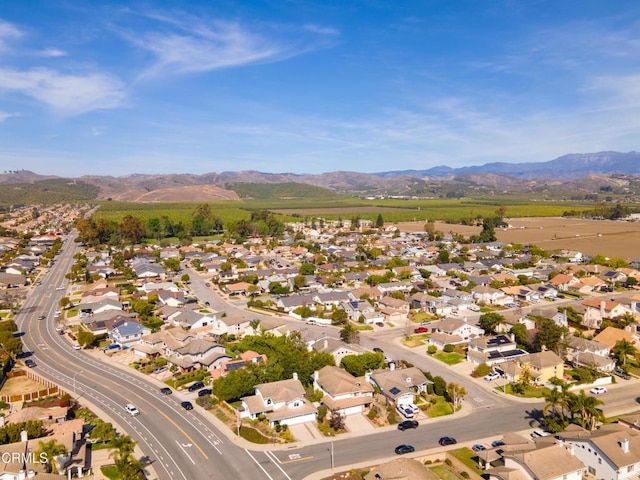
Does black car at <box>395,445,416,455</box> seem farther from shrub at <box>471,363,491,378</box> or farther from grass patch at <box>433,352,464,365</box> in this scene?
grass patch at <box>433,352,464,365</box>

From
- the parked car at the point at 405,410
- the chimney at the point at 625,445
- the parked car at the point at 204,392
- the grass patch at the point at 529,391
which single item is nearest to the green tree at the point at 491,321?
the grass patch at the point at 529,391

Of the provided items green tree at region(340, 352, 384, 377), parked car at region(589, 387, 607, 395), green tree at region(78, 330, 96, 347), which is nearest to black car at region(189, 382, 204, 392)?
green tree at region(340, 352, 384, 377)

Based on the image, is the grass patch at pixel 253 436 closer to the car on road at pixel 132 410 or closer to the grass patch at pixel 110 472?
the grass patch at pixel 110 472

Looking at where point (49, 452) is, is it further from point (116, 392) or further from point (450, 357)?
point (450, 357)

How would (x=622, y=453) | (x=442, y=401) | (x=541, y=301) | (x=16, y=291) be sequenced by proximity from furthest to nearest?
(x=16, y=291) < (x=541, y=301) < (x=442, y=401) < (x=622, y=453)

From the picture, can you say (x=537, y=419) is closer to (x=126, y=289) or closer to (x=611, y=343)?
(x=611, y=343)

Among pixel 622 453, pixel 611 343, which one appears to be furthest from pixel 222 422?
pixel 611 343
